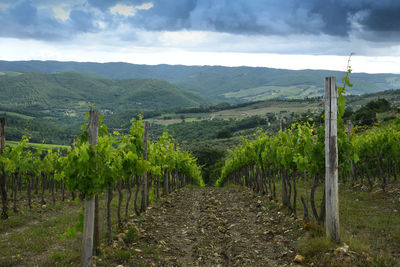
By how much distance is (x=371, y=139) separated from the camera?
17.5m

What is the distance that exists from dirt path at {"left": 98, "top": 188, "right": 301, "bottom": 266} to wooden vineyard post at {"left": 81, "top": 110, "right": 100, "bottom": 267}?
0.64 m

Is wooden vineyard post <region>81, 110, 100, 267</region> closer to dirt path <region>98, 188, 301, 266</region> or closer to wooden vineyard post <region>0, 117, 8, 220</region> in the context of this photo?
dirt path <region>98, 188, 301, 266</region>

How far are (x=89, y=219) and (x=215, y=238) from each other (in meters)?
3.68

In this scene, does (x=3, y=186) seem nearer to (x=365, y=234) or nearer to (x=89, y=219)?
(x=89, y=219)

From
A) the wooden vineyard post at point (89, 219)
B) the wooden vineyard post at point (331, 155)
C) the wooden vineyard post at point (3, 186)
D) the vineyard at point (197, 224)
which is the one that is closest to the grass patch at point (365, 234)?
the vineyard at point (197, 224)

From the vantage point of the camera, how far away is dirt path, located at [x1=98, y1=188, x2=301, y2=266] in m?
6.88

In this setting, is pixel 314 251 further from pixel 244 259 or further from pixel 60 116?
pixel 60 116

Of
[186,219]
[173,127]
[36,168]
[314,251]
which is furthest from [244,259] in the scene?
[173,127]

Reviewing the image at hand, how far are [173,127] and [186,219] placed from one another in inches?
4263

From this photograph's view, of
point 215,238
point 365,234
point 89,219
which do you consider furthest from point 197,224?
point 365,234

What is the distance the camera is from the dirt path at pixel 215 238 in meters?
6.88

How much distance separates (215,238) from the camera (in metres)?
8.67

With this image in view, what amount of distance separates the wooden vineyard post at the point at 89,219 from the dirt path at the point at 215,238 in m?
0.64

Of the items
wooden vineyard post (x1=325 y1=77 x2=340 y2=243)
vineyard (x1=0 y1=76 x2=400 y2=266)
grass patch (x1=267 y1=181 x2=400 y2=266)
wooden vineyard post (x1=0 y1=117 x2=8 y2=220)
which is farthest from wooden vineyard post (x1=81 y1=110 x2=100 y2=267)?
wooden vineyard post (x1=0 y1=117 x2=8 y2=220)
